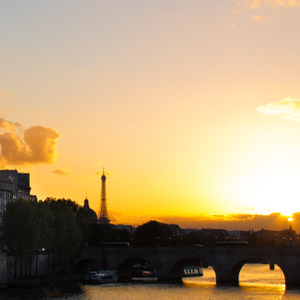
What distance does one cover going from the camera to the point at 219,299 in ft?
331

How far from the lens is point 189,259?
144750mm

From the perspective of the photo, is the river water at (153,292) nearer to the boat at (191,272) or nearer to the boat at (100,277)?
the boat at (100,277)

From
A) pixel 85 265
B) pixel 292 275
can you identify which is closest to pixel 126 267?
pixel 85 265

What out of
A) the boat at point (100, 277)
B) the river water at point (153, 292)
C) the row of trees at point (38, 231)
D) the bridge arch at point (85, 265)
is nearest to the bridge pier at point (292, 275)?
the river water at point (153, 292)

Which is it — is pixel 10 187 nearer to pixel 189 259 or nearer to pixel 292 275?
pixel 189 259

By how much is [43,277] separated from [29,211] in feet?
61.1

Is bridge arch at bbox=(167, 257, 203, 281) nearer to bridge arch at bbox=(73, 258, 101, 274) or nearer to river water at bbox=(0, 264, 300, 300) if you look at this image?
river water at bbox=(0, 264, 300, 300)

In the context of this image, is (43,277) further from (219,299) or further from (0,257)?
(219,299)

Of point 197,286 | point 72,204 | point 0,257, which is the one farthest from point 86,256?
point 0,257

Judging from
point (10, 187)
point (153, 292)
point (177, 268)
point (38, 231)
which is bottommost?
point (153, 292)

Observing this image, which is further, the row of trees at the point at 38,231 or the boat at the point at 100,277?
the boat at the point at 100,277

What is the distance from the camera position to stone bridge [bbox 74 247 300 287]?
126 meters

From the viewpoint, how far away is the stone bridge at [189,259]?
413ft

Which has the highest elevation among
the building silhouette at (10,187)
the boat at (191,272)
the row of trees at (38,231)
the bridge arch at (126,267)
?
the building silhouette at (10,187)
